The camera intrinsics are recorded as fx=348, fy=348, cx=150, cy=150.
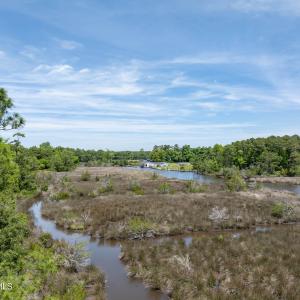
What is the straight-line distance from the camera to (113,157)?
521 ft

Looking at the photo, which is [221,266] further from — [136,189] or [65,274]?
[136,189]

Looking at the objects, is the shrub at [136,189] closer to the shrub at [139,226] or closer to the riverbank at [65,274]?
the shrub at [139,226]

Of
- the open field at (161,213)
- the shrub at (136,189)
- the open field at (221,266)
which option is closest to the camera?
the open field at (221,266)

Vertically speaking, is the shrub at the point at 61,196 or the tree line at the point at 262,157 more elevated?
the tree line at the point at 262,157

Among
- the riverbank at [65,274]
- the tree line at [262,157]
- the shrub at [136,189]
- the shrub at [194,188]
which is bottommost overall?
the riverbank at [65,274]

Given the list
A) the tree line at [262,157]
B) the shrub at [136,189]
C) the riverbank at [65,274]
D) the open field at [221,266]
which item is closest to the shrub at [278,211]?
the open field at [221,266]

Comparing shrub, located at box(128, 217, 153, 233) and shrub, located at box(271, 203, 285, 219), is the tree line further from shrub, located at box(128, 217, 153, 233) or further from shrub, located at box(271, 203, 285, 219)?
shrub, located at box(128, 217, 153, 233)

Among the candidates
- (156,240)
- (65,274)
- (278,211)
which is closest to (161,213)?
(156,240)

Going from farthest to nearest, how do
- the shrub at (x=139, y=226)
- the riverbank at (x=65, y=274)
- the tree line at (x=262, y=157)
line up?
1. the tree line at (x=262, y=157)
2. the shrub at (x=139, y=226)
3. the riverbank at (x=65, y=274)

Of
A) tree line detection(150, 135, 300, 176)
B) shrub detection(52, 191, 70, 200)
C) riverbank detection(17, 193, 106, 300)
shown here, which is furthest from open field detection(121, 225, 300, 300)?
tree line detection(150, 135, 300, 176)

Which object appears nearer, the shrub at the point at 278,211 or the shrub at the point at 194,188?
the shrub at the point at 278,211

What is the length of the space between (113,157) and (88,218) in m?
132

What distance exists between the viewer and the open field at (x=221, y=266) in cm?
1443

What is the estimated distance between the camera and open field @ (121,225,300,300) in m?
14.4
